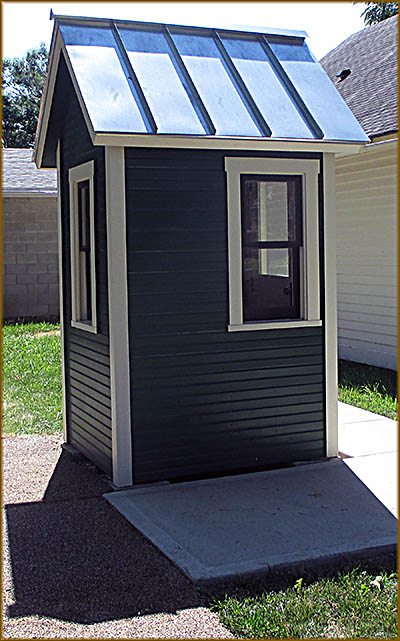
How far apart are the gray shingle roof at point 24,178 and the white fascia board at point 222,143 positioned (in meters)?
11.9

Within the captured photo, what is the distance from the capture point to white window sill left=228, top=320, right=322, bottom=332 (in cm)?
620

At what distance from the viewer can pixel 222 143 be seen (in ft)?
19.1

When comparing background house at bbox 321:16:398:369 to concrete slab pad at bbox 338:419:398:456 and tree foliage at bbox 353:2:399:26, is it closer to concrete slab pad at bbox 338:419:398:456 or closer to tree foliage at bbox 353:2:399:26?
concrete slab pad at bbox 338:419:398:456

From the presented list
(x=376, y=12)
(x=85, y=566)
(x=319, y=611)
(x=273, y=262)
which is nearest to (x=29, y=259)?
(x=273, y=262)

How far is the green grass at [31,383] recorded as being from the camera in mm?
8383

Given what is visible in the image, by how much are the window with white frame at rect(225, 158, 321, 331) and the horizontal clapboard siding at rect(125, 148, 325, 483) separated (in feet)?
0.30

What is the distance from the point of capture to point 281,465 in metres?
6.45

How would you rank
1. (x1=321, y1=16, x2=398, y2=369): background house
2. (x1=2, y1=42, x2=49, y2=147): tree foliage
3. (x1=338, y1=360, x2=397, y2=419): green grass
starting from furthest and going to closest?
1. (x1=2, y1=42, x2=49, y2=147): tree foliage
2. (x1=321, y1=16, x2=398, y2=369): background house
3. (x1=338, y1=360, x2=397, y2=419): green grass

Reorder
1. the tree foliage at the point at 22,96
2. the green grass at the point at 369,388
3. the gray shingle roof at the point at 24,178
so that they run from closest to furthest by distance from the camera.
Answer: the green grass at the point at 369,388 < the gray shingle roof at the point at 24,178 < the tree foliage at the point at 22,96

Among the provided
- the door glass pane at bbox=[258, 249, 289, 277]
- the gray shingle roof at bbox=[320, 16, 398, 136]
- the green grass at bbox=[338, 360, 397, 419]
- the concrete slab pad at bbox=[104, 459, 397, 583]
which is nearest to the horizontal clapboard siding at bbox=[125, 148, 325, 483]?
the concrete slab pad at bbox=[104, 459, 397, 583]

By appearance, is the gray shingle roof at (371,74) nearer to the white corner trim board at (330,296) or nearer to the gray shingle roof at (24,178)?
the white corner trim board at (330,296)

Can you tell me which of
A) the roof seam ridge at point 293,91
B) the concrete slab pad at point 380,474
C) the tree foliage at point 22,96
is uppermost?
the tree foliage at point 22,96

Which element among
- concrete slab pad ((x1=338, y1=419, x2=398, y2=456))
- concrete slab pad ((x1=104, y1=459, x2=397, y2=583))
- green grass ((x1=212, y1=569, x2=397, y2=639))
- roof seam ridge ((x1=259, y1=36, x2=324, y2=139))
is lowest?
green grass ((x1=212, y1=569, x2=397, y2=639))

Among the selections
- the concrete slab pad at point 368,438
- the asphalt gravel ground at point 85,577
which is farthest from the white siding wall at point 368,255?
the asphalt gravel ground at point 85,577
